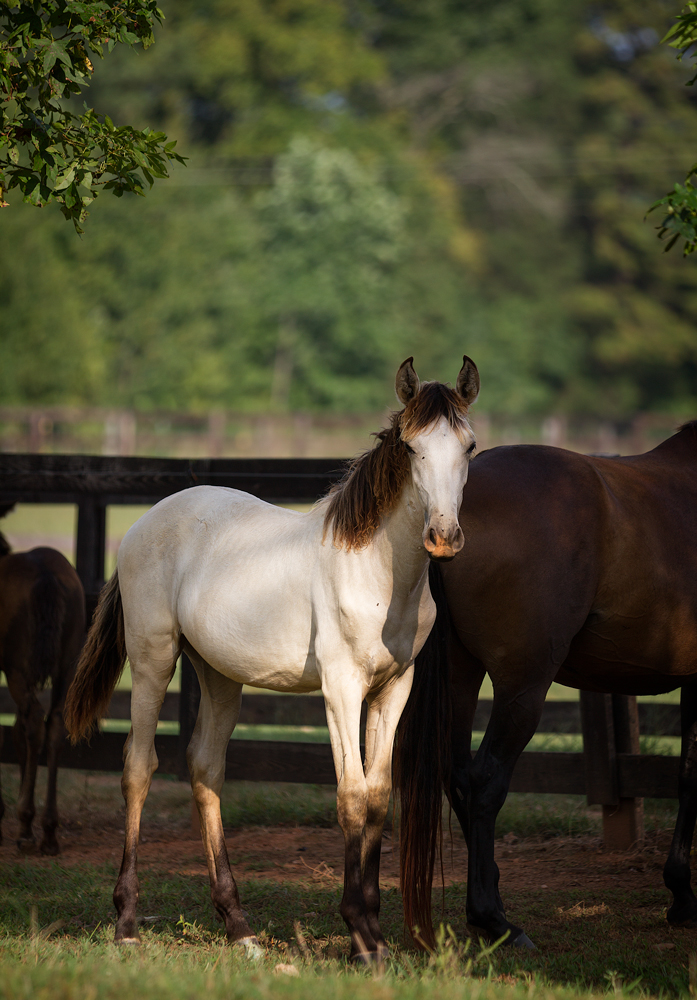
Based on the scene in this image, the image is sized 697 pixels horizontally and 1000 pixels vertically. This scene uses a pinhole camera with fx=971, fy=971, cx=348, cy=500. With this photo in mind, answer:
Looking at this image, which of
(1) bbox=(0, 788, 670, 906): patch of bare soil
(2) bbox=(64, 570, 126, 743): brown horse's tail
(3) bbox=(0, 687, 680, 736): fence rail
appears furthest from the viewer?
(3) bbox=(0, 687, 680, 736): fence rail

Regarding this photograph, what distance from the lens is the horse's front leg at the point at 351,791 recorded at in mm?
3287

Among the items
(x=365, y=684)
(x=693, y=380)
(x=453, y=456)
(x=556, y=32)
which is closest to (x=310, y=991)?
(x=365, y=684)

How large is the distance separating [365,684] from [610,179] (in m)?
40.6

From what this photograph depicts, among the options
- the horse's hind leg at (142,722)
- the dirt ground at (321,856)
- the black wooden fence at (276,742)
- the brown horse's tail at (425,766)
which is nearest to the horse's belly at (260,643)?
the horse's hind leg at (142,722)

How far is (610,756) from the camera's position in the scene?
4793 mm

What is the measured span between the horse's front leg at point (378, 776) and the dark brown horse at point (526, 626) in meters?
0.23

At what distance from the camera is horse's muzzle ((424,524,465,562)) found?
2.96m

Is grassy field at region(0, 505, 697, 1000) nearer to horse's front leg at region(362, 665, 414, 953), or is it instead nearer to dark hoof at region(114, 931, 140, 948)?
dark hoof at region(114, 931, 140, 948)

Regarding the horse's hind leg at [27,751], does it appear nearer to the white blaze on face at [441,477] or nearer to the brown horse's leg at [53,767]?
the brown horse's leg at [53,767]

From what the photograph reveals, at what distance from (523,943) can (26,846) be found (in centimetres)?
273

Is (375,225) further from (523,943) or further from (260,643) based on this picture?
(523,943)

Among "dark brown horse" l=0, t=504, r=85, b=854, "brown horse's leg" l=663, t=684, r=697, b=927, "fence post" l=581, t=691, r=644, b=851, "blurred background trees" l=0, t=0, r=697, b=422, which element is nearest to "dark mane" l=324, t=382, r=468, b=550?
"brown horse's leg" l=663, t=684, r=697, b=927

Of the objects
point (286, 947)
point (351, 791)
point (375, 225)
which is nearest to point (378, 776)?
point (351, 791)

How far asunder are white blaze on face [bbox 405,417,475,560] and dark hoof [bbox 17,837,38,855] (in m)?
3.17
